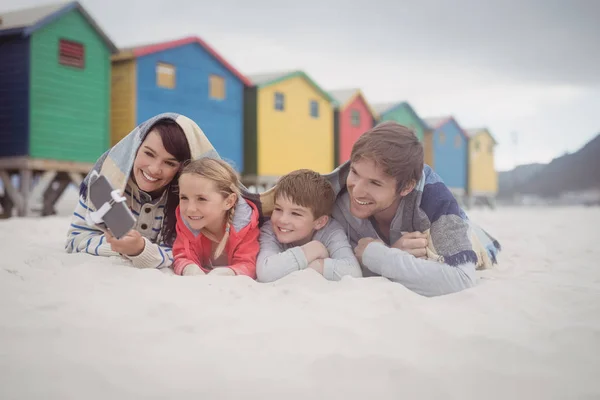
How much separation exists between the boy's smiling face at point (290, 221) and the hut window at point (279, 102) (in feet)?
31.6

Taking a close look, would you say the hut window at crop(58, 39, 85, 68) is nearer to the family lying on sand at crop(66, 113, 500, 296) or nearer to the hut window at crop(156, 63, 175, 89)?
the hut window at crop(156, 63, 175, 89)

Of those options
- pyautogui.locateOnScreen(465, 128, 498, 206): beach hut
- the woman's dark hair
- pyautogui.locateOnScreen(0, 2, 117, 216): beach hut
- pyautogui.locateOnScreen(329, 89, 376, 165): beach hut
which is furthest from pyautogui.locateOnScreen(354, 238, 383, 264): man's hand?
pyautogui.locateOnScreen(465, 128, 498, 206): beach hut

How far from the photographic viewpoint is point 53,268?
2.60 meters

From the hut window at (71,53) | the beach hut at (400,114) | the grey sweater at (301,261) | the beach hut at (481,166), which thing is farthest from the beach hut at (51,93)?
the beach hut at (481,166)

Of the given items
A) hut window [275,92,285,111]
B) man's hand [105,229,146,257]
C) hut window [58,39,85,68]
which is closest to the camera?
man's hand [105,229,146,257]

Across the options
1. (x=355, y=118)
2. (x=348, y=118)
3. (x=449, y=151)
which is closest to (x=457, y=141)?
(x=449, y=151)

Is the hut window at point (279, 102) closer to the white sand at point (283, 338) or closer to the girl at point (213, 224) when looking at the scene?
the girl at point (213, 224)

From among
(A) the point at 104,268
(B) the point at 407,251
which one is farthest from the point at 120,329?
(B) the point at 407,251

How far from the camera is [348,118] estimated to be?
14586 mm

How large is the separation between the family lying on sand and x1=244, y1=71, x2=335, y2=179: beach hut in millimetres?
8647

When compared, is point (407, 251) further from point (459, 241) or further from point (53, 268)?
point (53, 268)

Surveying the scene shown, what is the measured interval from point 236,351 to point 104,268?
4.25 feet

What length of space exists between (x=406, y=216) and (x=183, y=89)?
28.9ft

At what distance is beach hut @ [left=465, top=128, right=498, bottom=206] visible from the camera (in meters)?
19.2
